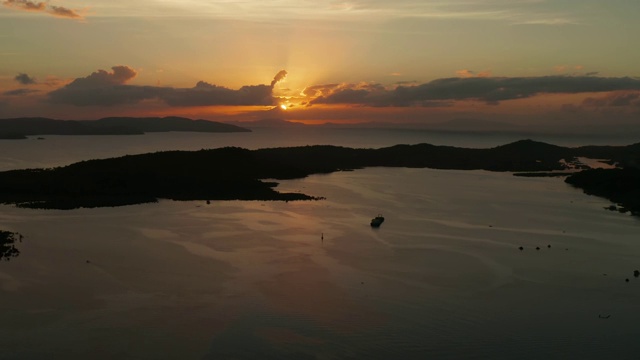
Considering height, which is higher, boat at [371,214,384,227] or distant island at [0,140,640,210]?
distant island at [0,140,640,210]

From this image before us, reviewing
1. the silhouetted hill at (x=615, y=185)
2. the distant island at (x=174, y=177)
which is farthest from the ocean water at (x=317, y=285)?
the silhouetted hill at (x=615, y=185)

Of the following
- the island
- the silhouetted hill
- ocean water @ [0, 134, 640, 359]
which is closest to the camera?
ocean water @ [0, 134, 640, 359]

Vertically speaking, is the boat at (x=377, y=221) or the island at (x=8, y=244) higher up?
the boat at (x=377, y=221)

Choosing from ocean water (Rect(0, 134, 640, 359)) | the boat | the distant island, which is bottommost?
ocean water (Rect(0, 134, 640, 359))

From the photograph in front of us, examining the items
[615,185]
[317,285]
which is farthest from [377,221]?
[615,185]

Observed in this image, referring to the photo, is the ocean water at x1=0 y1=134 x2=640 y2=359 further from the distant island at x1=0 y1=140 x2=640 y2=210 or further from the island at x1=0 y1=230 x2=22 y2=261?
the distant island at x1=0 y1=140 x2=640 y2=210

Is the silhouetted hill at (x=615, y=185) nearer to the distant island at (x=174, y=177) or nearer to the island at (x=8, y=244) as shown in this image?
the distant island at (x=174, y=177)

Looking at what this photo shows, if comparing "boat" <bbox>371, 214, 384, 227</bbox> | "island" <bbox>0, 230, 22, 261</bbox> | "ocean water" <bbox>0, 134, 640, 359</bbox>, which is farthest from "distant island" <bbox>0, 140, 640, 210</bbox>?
"boat" <bbox>371, 214, 384, 227</bbox>

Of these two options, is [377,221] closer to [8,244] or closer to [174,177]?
[8,244]

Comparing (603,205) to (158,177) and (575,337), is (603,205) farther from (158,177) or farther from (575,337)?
(158,177)
